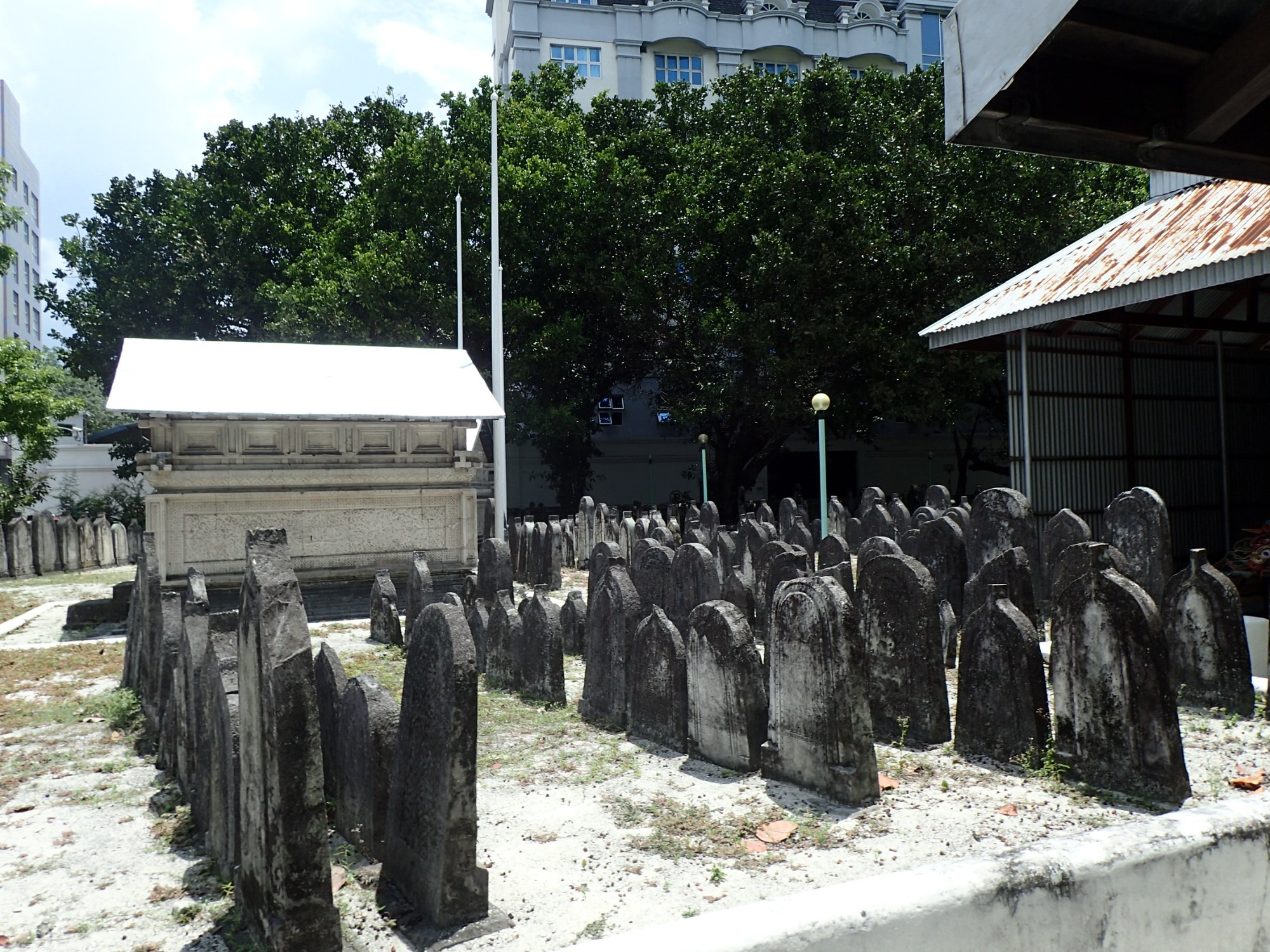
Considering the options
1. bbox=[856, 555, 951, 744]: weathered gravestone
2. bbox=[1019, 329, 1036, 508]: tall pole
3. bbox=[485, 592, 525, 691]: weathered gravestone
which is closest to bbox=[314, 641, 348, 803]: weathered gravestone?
bbox=[485, 592, 525, 691]: weathered gravestone

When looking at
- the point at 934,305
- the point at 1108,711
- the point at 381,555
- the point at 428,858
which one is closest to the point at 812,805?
the point at 1108,711

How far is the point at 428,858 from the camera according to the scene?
320cm

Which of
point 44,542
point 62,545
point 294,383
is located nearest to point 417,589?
point 294,383

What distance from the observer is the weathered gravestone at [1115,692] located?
4121mm

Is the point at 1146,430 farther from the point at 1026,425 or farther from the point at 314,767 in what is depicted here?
the point at 314,767

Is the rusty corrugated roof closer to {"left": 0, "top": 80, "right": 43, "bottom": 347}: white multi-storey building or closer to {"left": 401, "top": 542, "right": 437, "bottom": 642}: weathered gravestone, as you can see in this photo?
{"left": 401, "top": 542, "right": 437, "bottom": 642}: weathered gravestone

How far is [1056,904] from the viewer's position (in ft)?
6.70

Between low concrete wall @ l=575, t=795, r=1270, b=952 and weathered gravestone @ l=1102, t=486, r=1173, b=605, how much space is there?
239 inches

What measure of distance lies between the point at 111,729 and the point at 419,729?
12.3ft

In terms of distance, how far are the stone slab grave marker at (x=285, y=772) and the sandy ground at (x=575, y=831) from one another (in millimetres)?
261

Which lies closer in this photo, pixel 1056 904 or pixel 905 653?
pixel 1056 904

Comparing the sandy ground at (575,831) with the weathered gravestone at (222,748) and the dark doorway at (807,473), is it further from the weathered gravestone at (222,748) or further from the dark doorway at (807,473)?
the dark doorway at (807,473)

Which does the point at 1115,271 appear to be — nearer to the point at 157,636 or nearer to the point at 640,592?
the point at 640,592

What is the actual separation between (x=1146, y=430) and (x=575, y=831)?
13.7 m
